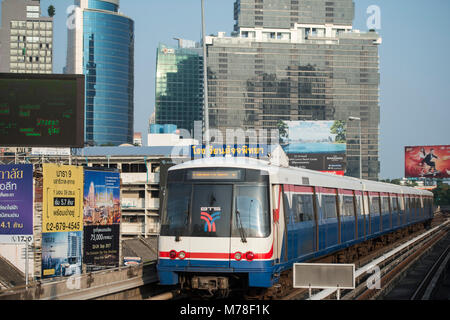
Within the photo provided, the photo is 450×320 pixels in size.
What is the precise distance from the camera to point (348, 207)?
81.8ft

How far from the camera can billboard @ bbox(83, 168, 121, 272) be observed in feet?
94.0

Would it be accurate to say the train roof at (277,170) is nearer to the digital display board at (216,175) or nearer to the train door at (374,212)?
the digital display board at (216,175)

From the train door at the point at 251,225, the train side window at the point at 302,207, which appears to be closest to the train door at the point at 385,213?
the train side window at the point at 302,207

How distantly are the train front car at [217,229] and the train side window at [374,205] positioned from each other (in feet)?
51.1

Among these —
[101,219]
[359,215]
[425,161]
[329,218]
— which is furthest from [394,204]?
[425,161]

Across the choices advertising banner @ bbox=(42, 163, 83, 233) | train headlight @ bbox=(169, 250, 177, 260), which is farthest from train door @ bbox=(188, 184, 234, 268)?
advertising banner @ bbox=(42, 163, 83, 233)

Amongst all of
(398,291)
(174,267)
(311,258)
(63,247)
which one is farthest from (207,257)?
(63,247)

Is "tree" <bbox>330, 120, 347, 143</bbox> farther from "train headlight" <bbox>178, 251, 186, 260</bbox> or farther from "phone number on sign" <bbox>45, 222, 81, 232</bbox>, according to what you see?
"train headlight" <bbox>178, 251, 186, 260</bbox>

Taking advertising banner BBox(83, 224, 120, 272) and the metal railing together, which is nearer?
the metal railing

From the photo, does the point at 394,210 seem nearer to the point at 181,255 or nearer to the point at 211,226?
the point at 211,226

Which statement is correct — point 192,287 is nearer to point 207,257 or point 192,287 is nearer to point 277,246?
point 207,257

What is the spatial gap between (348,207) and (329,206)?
3.50m

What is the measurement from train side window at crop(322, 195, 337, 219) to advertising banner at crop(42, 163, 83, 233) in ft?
35.9

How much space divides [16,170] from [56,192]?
69.1 inches
